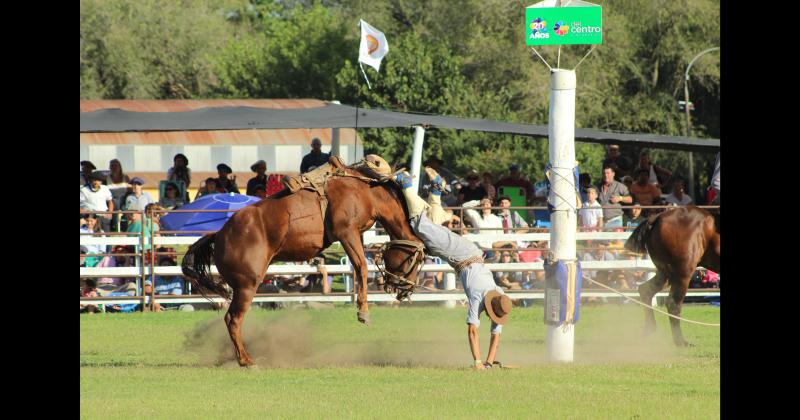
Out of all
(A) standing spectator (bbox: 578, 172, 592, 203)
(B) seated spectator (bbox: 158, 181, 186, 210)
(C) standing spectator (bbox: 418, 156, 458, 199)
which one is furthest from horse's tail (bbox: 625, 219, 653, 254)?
(B) seated spectator (bbox: 158, 181, 186, 210)

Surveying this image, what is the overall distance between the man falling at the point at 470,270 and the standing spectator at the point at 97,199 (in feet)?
30.0

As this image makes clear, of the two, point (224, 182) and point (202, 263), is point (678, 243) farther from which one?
point (224, 182)

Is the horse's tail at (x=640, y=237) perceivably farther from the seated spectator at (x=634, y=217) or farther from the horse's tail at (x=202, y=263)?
the horse's tail at (x=202, y=263)

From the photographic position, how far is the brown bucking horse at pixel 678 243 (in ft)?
50.9

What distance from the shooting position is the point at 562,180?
13.4 m

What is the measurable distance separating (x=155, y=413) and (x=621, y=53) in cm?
4451

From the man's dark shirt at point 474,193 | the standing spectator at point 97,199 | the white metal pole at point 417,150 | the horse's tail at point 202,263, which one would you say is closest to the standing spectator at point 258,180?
the standing spectator at point 97,199

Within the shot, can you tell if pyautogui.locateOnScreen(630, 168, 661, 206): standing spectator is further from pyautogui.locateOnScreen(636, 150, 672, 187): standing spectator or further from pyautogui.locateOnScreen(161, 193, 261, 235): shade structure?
pyautogui.locateOnScreen(161, 193, 261, 235): shade structure

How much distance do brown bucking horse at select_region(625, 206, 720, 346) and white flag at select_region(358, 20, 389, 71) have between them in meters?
8.33

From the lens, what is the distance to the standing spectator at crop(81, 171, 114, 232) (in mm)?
21031

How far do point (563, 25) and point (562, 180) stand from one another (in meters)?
1.63

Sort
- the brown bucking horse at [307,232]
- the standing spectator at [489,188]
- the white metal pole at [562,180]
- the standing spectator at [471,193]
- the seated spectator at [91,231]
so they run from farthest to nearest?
the standing spectator at [489,188], the standing spectator at [471,193], the seated spectator at [91,231], the white metal pole at [562,180], the brown bucking horse at [307,232]
